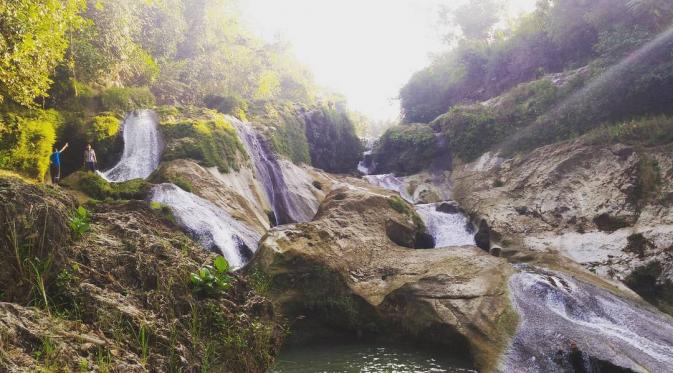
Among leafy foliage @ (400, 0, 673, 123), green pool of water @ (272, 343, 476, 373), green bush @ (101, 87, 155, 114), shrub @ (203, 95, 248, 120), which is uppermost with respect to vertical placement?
leafy foliage @ (400, 0, 673, 123)

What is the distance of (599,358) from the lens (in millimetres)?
8477

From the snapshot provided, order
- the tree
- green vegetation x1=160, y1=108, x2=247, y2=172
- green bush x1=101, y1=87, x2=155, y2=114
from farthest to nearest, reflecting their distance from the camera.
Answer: green bush x1=101, y1=87, x2=155, y2=114
green vegetation x1=160, y1=108, x2=247, y2=172
the tree

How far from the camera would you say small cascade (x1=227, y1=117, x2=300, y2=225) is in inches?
838

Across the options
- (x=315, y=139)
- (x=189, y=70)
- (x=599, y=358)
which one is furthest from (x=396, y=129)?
(x=599, y=358)

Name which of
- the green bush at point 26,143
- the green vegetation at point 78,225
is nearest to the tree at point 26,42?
the green bush at point 26,143

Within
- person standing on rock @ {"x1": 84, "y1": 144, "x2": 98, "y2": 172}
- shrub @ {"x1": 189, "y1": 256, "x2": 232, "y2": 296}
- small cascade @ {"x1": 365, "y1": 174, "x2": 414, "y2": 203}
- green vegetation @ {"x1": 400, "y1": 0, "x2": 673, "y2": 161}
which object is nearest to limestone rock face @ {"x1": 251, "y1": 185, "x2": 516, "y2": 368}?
shrub @ {"x1": 189, "y1": 256, "x2": 232, "y2": 296}

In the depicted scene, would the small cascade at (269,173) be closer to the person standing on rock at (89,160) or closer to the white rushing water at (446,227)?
the white rushing water at (446,227)

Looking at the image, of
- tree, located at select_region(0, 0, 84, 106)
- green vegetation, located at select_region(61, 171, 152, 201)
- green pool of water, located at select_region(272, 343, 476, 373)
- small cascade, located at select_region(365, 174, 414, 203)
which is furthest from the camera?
small cascade, located at select_region(365, 174, 414, 203)

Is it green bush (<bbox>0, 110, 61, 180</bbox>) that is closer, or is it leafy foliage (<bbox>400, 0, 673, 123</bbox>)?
green bush (<bbox>0, 110, 61, 180</bbox>)

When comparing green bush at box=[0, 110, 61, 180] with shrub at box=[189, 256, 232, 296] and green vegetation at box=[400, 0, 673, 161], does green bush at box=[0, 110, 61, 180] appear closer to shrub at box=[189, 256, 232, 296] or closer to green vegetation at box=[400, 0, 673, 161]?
shrub at box=[189, 256, 232, 296]

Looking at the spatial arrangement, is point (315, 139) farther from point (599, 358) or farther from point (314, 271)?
Result: point (599, 358)

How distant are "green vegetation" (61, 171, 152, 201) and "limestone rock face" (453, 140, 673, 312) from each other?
44.9 ft

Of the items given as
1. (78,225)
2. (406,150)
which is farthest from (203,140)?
(406,150)

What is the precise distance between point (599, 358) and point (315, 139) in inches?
1058
